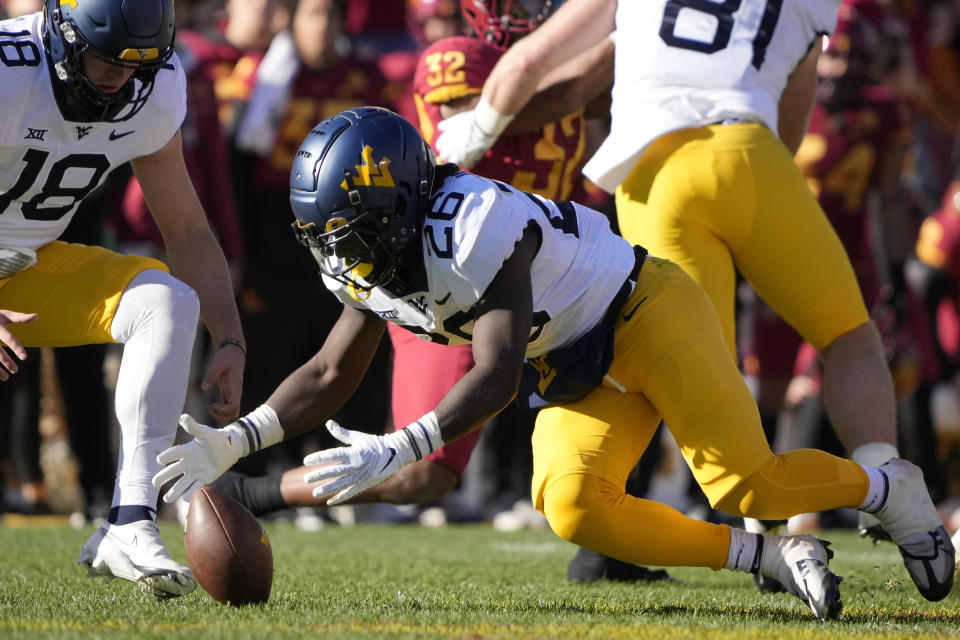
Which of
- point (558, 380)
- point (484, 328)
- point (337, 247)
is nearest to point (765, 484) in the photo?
point (558, 380)

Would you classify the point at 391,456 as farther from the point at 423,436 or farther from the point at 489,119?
the point at 489,119

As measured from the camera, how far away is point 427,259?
3256 mm

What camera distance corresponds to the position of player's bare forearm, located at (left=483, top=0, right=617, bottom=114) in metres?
4.27

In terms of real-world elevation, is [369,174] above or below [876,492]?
above

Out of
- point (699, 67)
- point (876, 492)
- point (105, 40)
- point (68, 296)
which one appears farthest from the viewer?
point (699, 67)

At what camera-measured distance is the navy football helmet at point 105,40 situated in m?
3.41

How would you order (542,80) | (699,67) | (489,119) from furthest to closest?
1. (542,80)
2. (489,119)
3. (699,67)

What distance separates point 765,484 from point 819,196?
139 inches

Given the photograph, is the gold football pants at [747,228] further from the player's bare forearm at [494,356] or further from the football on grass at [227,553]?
the football on grass at [227,553]

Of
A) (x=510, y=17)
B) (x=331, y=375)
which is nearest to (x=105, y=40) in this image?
(x=331, y=375)

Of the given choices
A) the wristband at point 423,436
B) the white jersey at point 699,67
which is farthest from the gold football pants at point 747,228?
the wristband at point 423,436

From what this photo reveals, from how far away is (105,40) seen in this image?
134 inches

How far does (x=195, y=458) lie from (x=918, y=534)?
1.85 meters

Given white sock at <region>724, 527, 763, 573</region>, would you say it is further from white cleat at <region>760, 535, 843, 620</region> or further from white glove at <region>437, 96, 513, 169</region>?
white glove at <region>437, 96, 513, 169</region>
